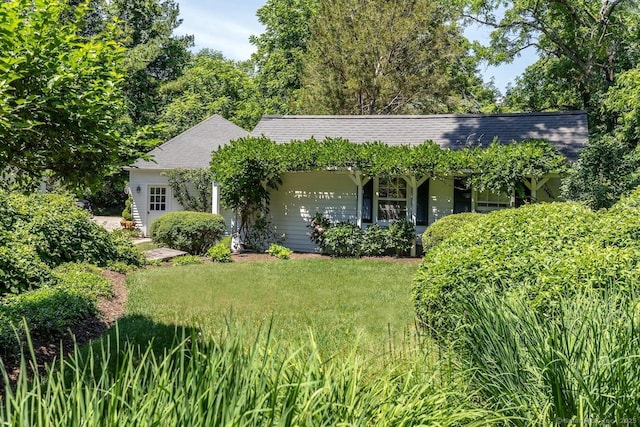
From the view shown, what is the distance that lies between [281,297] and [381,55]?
17023 mm

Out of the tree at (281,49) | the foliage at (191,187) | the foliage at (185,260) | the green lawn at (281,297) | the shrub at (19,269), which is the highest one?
the tree at (281,49)

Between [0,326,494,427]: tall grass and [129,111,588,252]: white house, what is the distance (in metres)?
12.5

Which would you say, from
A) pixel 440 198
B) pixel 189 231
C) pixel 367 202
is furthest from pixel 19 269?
pixel 440 198

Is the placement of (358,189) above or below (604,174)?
below

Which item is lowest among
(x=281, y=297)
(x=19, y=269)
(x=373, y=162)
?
(x=281, y=297)

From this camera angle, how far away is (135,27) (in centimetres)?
3481

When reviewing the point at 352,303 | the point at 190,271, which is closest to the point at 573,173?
the point at 352,303

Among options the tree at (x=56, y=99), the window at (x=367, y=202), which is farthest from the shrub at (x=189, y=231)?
the tree at (x=56, y=99)

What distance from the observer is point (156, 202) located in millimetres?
20219

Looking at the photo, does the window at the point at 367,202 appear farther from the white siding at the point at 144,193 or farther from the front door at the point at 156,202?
the front door at the point at 156,202

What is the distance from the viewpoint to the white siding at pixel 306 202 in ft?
53.3

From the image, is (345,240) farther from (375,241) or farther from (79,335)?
(79,335)

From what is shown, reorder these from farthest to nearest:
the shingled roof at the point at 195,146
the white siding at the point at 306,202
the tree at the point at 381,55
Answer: the tree at the point at 381,55, the shingled roof at the point at 195,146, the white siding at the point at 306,202

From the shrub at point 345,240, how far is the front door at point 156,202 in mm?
8353
